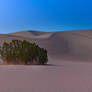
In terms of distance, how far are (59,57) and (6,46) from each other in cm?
1797

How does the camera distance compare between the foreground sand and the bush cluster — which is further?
the bush cluster

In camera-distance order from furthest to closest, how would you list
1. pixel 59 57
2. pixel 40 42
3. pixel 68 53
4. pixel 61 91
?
pixel 40 42
pixel 68 53
pixel 59 57
pixel 61 91

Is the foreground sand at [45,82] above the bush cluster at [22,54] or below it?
below

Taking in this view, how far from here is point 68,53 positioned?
37.7m

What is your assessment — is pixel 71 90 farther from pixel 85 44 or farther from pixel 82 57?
pixel 85 44

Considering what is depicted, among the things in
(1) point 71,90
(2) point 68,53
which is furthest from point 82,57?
(1) point 71,90

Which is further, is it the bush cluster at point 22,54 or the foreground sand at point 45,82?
the bush cluster at point 22,54

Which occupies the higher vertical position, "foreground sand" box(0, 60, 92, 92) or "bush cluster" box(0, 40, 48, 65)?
"bush cluster" box(0, 40, 48, 65)

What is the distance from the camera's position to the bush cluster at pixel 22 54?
56.6 feet

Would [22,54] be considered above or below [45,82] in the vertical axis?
above

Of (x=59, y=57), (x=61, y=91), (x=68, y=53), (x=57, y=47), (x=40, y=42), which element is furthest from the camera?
(x=40, y=42)

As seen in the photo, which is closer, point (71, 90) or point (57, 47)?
point (71, 90)

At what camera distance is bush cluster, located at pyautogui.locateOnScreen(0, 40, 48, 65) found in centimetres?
1725

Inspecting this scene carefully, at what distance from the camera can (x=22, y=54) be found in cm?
1730
